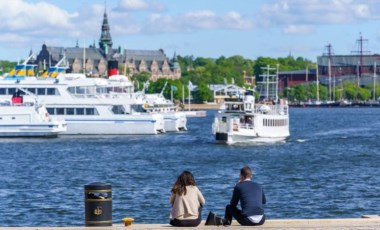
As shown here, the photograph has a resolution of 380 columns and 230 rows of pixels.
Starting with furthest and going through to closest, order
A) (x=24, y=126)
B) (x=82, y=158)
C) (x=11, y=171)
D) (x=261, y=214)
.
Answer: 1. (x=24, y=126)
2. (x=82, y=158)
3. (x=11, y=171)
4. (x=261, y=214)

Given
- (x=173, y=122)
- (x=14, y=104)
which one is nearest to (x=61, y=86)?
(x=14, y=104)

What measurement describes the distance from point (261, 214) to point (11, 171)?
3715cm

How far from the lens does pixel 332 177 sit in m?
54.5

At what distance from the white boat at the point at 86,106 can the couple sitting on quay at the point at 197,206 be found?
253 feet

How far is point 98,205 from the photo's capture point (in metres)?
24.5

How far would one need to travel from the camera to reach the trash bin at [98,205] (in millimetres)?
24377

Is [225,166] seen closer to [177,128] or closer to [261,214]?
[261,214]

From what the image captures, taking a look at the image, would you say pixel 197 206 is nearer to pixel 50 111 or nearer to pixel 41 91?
pixel 50 111

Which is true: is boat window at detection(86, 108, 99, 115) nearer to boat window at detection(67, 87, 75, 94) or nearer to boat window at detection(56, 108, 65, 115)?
boat window at detection(56, 108, 65, 115)

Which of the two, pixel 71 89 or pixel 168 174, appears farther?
pixel 71 89

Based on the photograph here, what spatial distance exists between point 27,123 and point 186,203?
237 feet

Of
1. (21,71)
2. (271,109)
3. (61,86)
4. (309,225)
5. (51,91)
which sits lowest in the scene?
(309,225)

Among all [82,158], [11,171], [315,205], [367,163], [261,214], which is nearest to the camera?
[261,214]

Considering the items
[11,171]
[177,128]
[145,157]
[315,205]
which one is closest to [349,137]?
[177,128]
